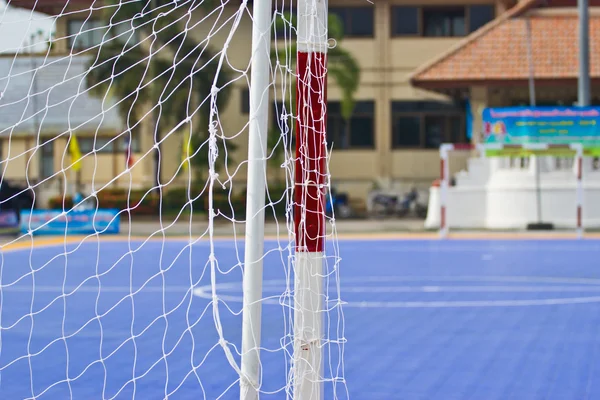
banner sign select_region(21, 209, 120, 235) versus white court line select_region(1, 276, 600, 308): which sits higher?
banner sign select_region(21, 209, 120, 235)

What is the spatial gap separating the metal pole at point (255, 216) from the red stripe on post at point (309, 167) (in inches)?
7.5

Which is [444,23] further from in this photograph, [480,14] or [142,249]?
[142,249]

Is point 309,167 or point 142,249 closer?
point 309,167

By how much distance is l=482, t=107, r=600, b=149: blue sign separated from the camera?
27266 millimetres

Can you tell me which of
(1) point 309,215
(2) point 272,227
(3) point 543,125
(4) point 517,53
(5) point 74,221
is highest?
(4) point 517,53

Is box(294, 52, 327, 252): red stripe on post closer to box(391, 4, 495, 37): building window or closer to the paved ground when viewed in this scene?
the paved ground

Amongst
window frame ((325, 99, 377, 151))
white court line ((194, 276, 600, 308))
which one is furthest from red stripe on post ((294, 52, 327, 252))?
window frame ((325, 99, 377, 151))

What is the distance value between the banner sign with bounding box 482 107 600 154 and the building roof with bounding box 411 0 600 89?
463 cm

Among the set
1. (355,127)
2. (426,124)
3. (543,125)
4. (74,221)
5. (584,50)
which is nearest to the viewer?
(543,125)

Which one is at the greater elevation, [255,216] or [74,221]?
[255,216]

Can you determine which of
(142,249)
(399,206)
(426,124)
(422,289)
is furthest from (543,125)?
(426,124)

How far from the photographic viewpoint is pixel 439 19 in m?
42.7

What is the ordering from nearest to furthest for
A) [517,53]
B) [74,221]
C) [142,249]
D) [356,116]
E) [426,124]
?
1. [142,249]
2. [74,221]
3. [517,53]
4. [426,124]
5. [356,116]

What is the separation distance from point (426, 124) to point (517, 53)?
9.47 metres
